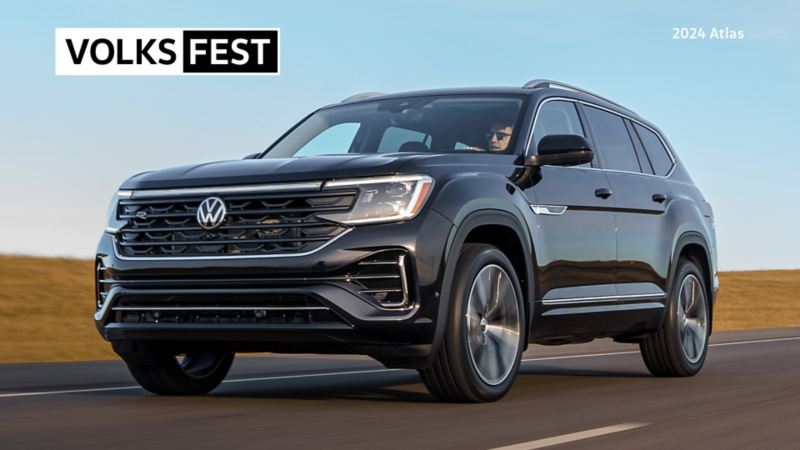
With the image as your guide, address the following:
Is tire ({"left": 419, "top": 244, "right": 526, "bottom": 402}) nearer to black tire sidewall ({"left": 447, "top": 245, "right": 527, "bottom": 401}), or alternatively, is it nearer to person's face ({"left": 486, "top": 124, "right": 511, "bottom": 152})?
black tire sidewall ({"left": 447, "top": 245, "right": 527, "bottom": 401})

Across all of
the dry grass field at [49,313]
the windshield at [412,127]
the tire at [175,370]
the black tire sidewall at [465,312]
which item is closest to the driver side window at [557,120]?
the windshield at [412,127]

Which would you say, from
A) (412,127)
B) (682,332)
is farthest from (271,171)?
(682,332)

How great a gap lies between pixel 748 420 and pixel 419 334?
5.94 ft

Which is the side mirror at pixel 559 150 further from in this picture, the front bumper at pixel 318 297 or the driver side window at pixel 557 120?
the front bumper at pixel 318 297

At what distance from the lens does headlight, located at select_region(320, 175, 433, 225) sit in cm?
731

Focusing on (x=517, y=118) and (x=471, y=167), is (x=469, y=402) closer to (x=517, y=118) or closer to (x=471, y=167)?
(x=471, y=167)

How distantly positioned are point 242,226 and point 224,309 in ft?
1.52

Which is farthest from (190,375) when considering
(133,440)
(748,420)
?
(748,420)

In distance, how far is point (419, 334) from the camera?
732 centimetres

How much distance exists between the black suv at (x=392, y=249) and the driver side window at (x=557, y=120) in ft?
0.06

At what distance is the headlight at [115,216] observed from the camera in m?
8.03

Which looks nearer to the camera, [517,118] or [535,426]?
[535,426]

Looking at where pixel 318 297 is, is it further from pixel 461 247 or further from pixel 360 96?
pixel 360 96

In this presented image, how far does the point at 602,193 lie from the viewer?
936 cm
